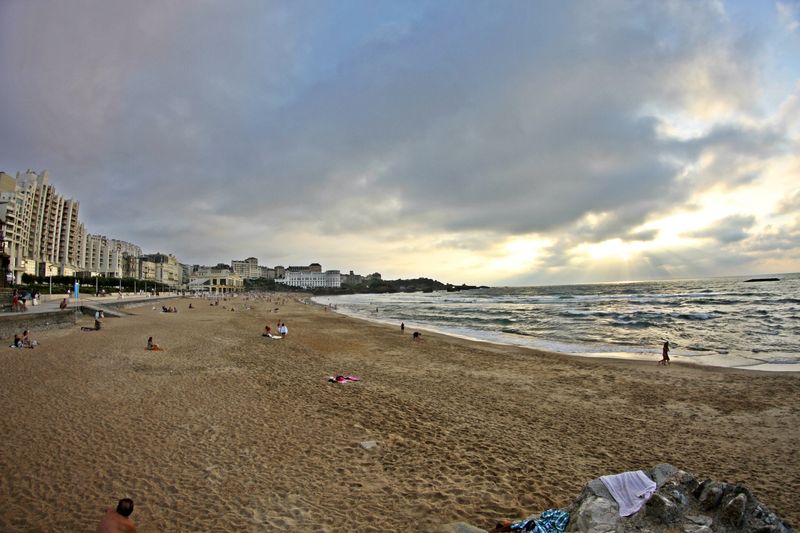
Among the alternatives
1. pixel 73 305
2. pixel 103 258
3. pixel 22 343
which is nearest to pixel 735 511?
pixel 22 343

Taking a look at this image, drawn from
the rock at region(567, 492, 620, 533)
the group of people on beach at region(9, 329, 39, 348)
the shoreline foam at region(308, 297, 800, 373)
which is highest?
the rock at region(567, 492, 620, 533)

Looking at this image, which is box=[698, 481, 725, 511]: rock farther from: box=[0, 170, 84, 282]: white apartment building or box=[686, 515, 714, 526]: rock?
box=[0, 170, 84, 282]: white apartment building

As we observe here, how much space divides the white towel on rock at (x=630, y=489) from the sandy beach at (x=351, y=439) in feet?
4.98

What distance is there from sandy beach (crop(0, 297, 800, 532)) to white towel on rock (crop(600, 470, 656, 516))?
59.7 inches

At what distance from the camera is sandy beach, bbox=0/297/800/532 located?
524 cm

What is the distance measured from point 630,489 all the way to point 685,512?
49cm

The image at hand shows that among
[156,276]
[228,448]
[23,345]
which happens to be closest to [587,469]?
[228,448]

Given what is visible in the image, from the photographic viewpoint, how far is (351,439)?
752cm

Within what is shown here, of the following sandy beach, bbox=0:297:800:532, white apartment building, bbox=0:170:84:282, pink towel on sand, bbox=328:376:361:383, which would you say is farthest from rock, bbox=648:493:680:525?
white apartment building, bbox=0:170:84:282

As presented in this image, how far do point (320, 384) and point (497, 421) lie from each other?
556cm

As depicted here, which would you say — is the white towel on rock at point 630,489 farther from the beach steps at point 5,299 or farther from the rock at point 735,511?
the beach steps at point 5,299

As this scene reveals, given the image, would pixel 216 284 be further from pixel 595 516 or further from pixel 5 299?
pixel 595 516

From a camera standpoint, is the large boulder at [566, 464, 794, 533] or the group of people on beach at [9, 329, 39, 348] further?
the group of people on beach at [9, 329, 39, 348]

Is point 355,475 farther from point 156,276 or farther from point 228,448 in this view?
point 156,276
